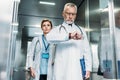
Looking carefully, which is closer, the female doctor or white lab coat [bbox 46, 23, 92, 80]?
white lab coat [bbox 46, 23, 92, 80]

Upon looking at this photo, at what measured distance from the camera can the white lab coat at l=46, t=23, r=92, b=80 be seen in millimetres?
1382

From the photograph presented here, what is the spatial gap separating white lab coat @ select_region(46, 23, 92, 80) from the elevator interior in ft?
0.79

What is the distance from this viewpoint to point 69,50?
141 cm

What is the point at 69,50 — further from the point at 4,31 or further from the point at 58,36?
the point at 4,31

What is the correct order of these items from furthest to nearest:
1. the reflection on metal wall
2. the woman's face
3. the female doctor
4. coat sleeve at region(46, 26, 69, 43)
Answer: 1. the woman's face
2. the female doctor
3. coat sleeve at region(46, 26, 69, 43)
4. the reflection on metal wall

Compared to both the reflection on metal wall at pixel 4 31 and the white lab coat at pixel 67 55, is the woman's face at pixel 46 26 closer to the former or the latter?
the white lab coat at pixel 67 55

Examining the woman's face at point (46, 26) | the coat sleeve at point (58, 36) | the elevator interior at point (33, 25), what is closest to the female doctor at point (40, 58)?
the woman's face at point (46, 26)

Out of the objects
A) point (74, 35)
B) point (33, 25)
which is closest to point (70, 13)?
point (74, 35)

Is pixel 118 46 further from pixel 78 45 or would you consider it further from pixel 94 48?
pixel 94 48

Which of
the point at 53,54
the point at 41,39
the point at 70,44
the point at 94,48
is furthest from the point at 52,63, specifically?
the point at 94,48

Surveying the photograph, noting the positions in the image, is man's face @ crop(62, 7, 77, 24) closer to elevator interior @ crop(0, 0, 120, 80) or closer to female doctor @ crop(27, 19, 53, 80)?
elevator interior @ crop(0, 0, 120, 80)

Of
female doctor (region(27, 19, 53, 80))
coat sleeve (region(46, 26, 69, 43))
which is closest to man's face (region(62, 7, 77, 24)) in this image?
coat sleeve (region(46, 26, 69, 43))

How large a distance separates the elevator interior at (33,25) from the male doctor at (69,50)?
0.23 meters

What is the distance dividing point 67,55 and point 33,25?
7.03 ft
